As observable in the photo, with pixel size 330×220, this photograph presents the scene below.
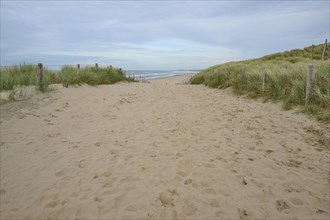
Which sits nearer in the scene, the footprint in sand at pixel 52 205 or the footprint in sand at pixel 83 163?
the footprint in sand at pixel 52 205

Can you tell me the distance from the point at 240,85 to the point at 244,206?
9.99 metres

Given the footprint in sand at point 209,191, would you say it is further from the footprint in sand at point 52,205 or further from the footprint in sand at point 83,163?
the footprint in sand at point 83,163

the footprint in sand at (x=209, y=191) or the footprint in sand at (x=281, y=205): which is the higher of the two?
the footprint in sand at (x=209, y=191)

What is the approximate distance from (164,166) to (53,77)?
42.3 ft

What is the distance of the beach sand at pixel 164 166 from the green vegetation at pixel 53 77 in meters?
3.19

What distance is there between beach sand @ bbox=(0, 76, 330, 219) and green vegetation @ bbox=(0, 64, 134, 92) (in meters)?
3.19

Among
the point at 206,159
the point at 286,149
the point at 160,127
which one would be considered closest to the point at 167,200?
the point at 206,159

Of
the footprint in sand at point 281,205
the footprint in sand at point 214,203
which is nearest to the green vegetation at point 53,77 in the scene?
the footprint in sand at point 214,203

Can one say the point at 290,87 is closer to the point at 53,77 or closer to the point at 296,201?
the point at 296,201

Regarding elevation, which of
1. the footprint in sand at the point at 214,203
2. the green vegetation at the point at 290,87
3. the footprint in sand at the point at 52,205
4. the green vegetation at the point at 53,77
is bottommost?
the footprint in sand at the point at 52,205

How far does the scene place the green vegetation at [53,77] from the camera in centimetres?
1077

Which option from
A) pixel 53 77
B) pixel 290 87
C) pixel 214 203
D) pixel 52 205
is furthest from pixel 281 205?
pixel 53 77

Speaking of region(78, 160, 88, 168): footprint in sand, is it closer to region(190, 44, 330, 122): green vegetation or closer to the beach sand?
the beach sand

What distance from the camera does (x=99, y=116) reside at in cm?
820
